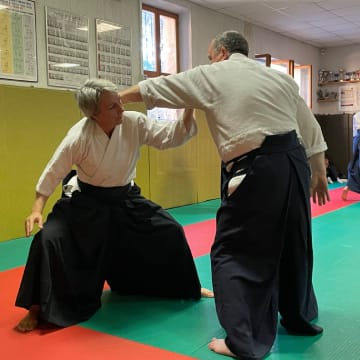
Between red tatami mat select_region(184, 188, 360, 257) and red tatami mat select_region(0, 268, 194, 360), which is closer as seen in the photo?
red tatami mat select_region(0, 268, 194, 360)

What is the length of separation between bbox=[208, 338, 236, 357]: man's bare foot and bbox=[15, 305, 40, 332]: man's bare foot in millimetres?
916

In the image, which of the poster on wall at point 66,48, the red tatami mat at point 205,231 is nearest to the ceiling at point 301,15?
the poster on wall at point 66,48

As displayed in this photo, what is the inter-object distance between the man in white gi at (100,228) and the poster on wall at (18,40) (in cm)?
241

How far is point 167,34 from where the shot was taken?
6.89 meters

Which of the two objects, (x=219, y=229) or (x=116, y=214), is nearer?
(x=219, y=229)

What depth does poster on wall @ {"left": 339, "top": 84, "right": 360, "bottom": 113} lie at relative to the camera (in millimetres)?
10383

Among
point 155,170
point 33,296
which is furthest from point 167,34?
point 33,296

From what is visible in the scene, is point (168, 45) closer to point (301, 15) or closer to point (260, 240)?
point (301, 15)

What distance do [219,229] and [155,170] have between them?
4.24m

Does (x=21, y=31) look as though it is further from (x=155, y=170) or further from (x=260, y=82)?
(x=260, y=82)

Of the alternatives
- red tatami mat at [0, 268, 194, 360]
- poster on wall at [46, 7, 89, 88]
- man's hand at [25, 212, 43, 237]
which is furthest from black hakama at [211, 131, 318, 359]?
poster on wall at [46, 7, 89, 88]

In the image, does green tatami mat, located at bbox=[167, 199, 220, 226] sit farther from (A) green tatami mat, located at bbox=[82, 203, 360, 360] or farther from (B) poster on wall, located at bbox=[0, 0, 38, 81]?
(B) poster on wall, located at bbox=[0, 0, 38, 81]

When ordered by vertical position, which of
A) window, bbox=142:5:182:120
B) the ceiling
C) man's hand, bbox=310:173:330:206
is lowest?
man's hand, bbox=310:173:330:206

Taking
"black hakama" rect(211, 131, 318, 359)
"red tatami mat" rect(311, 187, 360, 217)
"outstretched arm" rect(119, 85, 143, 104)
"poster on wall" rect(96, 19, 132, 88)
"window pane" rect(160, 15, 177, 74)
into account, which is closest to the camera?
"black hakama" rect(211, 131, 318, 359)
